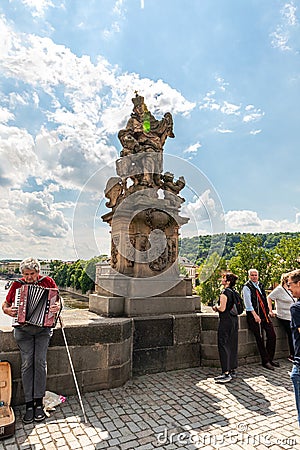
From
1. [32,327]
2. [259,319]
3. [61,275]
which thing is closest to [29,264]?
[32,327]

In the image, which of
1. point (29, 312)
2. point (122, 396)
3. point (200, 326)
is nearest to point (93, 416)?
point (122, 396)

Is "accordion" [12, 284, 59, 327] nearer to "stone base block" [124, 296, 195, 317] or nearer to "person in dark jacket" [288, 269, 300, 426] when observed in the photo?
"stone base block" [124, 296, 195, 317]

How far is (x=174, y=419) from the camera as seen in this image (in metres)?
3.69

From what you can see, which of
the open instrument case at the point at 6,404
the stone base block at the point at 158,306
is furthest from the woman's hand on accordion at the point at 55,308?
→ the stone base block at the point at 158,306

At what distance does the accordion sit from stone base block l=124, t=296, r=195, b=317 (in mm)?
1816

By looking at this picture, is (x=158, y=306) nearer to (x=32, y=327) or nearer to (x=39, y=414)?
(x=32, y=327)

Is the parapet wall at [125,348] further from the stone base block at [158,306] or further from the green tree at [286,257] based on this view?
the green tree at [286,257]

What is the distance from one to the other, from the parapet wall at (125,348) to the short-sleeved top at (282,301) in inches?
10.4

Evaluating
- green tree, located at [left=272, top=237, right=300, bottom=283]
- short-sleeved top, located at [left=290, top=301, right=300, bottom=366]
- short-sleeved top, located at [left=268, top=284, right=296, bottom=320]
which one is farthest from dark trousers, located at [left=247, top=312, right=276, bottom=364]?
green tree, located at [left=272, top=237, right=300, bottom=283]

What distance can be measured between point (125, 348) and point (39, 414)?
5.01 ft

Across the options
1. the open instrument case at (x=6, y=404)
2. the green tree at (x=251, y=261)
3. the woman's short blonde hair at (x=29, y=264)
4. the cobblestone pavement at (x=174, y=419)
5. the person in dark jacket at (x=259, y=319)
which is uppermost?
the green tree at (x=251, y=261)

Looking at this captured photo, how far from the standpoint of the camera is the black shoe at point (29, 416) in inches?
141

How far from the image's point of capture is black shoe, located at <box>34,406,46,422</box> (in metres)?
3.60

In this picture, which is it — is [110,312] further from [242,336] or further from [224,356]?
[242,336]
